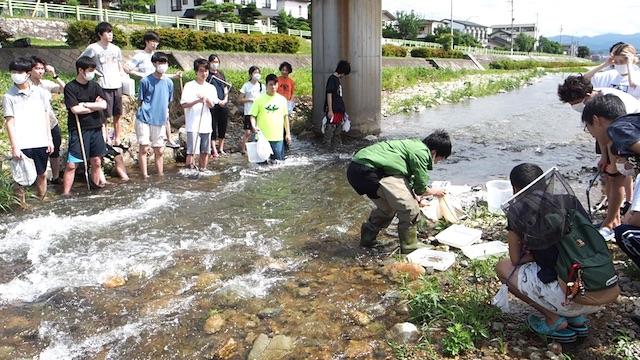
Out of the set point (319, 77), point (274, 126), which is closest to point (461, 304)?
point (274, 126)

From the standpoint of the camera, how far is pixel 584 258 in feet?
10.5

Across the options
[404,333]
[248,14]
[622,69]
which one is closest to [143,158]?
[404,333]

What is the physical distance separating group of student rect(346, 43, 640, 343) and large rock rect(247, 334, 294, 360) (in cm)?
172

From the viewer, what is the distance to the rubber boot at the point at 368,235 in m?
5.50

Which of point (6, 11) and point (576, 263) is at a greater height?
point (6, 11)

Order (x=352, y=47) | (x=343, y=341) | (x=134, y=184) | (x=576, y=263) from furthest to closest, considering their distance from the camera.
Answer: (x=352, y=47) → (x=134, y=184) → (x=343, y=341) → (x=576, y=263)

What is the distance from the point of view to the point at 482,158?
10.9 m

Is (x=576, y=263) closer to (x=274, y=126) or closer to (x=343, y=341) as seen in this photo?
(x=343, y=341)

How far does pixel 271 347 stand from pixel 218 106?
275 inches

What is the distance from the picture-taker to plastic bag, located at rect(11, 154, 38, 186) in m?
6.55

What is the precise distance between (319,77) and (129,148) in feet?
18.0

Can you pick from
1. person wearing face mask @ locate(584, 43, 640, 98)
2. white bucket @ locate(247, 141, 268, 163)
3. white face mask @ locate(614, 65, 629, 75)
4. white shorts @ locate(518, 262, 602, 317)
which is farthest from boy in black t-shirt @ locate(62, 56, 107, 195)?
white face mask @ locate(614, 65, 629, 75)

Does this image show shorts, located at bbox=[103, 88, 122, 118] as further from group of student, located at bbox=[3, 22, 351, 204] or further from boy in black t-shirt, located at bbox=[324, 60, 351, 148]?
boy in black t-shirt, located at bbox=[324, 60, 351, 148]

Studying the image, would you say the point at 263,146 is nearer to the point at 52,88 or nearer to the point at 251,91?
the point at 251,91
